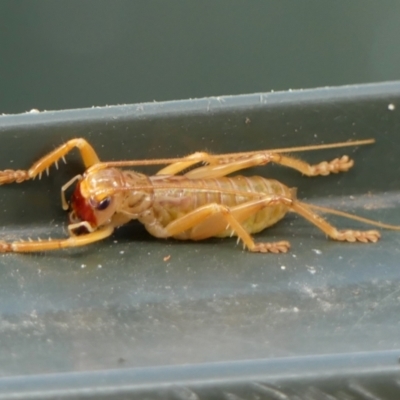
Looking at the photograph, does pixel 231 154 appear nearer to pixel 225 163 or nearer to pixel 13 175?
pixel 225 163

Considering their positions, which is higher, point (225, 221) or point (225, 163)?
point (225, 163)

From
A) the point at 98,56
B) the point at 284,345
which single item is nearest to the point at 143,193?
the point at 284,345

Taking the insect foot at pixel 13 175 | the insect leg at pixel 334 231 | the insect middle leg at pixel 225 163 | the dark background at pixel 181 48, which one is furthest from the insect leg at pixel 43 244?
the dark background at pixel 181 48

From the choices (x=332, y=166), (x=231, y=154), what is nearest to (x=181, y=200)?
(x=231, y=154)

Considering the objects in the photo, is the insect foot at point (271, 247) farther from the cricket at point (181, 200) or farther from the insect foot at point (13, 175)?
the insect foot at point (13, 175)

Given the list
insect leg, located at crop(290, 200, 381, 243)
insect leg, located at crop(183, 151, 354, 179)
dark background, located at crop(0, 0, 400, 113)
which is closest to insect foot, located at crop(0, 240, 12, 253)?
insect leg, located at crop(183, 151, 354, 179)

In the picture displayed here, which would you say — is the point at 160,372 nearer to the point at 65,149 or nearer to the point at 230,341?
the point at 230,341
